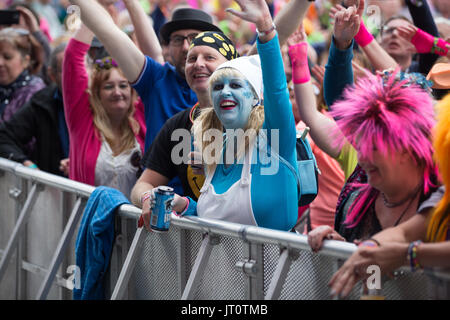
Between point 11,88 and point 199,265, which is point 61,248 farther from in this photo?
point 11,88

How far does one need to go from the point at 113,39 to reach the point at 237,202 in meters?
1.56

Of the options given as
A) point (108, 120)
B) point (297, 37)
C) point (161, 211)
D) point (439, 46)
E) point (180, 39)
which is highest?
point (180, 39)

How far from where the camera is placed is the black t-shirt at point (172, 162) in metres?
3.72

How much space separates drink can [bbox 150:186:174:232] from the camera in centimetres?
315

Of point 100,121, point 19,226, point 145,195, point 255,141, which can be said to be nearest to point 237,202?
point 255,141

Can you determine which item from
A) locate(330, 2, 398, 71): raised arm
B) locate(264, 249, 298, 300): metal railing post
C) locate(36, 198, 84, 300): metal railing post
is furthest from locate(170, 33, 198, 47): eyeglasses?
locate(264, 249, 298, 300): metal railing post

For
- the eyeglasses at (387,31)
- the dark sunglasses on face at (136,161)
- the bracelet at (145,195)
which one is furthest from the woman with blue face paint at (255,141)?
the eyeglasses at (387,31)

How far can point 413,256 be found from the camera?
2205 mm

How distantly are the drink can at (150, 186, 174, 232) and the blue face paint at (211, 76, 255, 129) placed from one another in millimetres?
411

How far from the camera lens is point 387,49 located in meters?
5.07

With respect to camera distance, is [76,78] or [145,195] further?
[76,78]

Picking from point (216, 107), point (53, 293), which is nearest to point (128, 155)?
point (53, 293)

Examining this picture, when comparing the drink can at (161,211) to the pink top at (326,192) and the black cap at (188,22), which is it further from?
the black cap at (188,22)

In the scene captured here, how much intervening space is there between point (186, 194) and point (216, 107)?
0.73 m
